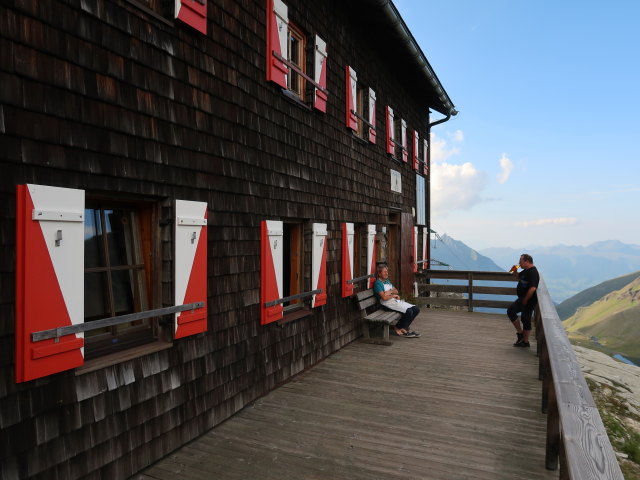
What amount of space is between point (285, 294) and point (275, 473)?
3205mm

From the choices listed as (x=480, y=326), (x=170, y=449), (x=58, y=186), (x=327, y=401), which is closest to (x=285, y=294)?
(x=327, y=401)

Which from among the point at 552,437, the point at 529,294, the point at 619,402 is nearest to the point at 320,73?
the point at 529,294

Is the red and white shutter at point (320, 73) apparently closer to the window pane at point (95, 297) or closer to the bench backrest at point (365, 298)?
the bench backrest at point (365, 298)

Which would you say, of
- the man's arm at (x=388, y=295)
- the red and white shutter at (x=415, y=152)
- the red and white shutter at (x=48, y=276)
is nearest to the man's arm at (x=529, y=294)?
the man's arm at (x=388, y=295)

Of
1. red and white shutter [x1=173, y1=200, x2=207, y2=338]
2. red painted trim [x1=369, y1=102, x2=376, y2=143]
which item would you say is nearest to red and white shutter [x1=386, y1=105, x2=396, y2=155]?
red painted trim [x1=369, y1=102, x2=376, y2=143]

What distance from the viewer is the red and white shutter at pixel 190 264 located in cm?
360

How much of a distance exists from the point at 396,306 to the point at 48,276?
Result: 621cm

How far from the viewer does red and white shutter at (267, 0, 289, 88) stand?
499cm

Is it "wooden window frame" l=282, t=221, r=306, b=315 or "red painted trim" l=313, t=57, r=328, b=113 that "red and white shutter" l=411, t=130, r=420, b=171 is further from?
"wooden window frame" l=282, t=221, r=306, b=315

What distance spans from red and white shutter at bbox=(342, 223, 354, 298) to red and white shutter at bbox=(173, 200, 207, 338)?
3669mm

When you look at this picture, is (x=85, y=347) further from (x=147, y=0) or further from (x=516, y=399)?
(x=516, y=399)

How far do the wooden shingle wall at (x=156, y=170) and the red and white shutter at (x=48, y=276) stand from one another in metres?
0.06

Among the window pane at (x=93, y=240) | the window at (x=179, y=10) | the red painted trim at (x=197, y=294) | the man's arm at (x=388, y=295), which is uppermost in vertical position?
the window at (x=179, y=10)

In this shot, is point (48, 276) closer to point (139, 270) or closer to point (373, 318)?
point (139, 270)
